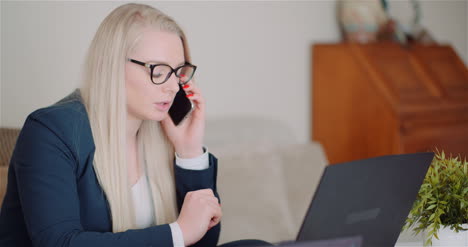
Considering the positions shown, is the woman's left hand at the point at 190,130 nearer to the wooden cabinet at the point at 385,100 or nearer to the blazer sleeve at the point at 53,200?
the blazer sleeve at the point at 53,200

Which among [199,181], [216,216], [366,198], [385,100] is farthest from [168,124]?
[385,100]

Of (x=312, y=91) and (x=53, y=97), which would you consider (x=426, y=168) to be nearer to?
(x=53, y=97)

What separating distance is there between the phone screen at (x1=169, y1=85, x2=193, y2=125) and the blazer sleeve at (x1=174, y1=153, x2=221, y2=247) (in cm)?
14

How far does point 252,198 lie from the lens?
7.16 ft

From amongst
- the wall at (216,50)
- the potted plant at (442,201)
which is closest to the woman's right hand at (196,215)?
the potted plant at (442,201)

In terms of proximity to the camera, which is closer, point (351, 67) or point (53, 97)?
point (53, 97)

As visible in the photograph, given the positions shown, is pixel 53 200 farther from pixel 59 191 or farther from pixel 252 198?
pixel 252 198

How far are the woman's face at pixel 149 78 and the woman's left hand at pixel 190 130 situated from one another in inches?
5.6

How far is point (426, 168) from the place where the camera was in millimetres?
1109

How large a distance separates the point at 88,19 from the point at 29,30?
0.25 metres

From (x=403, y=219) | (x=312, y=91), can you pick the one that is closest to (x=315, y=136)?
(x=312, y=91)

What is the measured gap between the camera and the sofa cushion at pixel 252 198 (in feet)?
6.91

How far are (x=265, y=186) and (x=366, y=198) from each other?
1.20m

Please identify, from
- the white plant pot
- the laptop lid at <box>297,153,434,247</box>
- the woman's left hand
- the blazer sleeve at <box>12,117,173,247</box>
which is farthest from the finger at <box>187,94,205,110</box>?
the white plant pot
